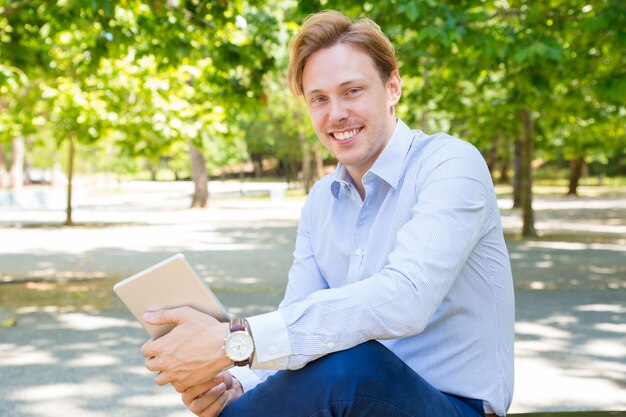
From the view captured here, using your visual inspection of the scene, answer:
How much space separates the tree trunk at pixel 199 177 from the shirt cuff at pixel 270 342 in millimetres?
27726

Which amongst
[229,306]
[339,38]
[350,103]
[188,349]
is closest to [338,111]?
[350,103]

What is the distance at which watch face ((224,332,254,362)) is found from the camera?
2.08 m

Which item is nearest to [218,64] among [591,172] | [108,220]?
[108,220]

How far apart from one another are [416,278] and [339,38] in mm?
878

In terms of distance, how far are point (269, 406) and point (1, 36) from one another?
8597 mm

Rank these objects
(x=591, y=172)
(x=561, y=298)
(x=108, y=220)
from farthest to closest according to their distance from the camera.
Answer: (x=591, y=172) → (x=108, y=220) → (x=561, y=298)

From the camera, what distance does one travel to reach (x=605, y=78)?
8078mm

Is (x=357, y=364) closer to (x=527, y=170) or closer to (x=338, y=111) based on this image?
(x=338, y=111)

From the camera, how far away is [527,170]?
16766 mm

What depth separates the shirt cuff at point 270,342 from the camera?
6.79 ft

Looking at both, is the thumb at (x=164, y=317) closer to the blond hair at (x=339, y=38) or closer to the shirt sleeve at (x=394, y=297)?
the shirt sleeve at (x=394, y=297)

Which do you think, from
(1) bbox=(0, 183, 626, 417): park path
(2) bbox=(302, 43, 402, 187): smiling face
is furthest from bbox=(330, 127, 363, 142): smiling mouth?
(1) bbox=(0, 183, 626, 417): park path

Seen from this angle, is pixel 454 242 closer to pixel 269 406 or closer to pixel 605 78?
pixel 269 406

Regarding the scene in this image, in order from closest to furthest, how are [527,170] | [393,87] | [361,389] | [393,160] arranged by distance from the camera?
[361,389] → [393,160] → [393,87] → [527,170]
